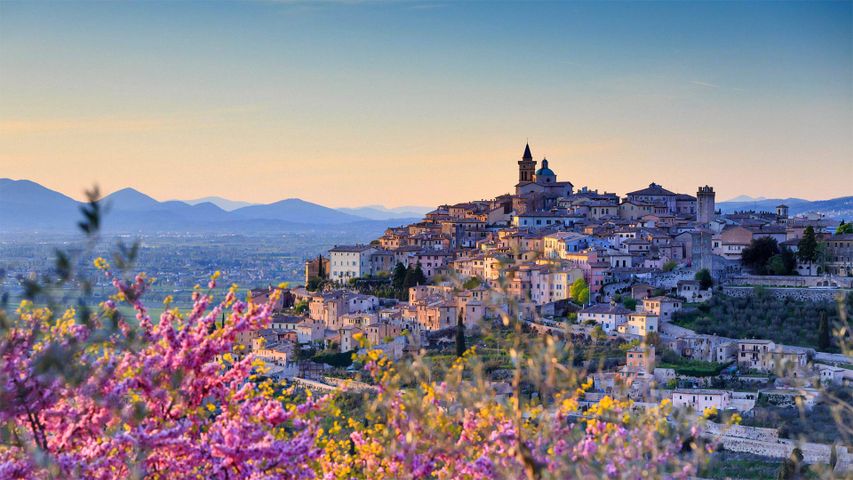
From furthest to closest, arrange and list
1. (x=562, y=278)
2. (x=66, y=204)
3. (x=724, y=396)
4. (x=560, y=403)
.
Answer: (x=66, y=204) → (x=562, y=278) → (x=724, y=396) → (x=560, y=403)

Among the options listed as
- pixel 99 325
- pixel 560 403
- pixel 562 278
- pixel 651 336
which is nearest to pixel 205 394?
pixel 99 325

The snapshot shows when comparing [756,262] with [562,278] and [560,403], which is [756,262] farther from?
[560,403]

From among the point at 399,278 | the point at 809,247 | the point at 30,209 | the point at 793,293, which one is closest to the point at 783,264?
the point at 809,247

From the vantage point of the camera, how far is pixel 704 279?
1638 inches

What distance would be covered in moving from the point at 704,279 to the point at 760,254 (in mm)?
4230

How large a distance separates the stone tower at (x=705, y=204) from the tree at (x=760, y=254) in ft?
25.0

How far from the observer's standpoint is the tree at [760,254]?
44.3 metres

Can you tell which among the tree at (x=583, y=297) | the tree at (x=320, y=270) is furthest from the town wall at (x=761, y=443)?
the tree at (x=320, y=270)

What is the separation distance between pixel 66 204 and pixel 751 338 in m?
116

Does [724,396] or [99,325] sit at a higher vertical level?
[99,325]

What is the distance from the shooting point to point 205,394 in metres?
8.53

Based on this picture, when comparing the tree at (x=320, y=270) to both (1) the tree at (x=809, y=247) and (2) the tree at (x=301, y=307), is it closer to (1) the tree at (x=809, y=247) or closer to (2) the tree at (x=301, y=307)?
(2) the tree at (x=301, y=307)

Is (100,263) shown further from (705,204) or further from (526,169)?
(526,169)

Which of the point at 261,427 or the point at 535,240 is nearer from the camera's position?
the point at 261,427
